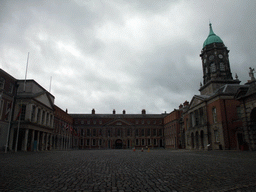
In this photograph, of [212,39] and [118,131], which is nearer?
[212,39]

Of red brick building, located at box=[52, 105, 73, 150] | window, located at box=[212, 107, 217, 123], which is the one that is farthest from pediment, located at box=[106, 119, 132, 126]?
window, located at box=[212, 107, 217, 123]

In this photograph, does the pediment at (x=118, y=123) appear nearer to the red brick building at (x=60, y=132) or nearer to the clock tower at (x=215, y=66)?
the red brick building at (x=60, y=132)

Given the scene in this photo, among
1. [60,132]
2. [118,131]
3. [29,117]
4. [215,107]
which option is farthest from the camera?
[118,131]

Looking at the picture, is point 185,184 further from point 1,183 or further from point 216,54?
point 216,54

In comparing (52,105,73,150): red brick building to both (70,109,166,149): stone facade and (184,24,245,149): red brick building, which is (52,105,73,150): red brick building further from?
(184,24,245,149): red brick building

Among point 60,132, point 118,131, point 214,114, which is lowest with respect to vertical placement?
point 60,132

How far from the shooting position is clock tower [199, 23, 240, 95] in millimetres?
43938

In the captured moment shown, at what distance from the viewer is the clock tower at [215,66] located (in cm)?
4394

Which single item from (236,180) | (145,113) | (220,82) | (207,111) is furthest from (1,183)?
(145,113)

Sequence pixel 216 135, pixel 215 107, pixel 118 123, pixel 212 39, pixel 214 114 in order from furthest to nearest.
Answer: pixel 118 123 < pixel 212 39 < pixel 214 114 < pixel 215 107 < pixel 216 135

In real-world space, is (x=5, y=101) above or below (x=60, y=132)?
above

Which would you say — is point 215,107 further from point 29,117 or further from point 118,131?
point 118,131

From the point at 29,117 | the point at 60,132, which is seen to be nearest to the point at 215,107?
the point at 29,117

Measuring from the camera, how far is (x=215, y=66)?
148ft
